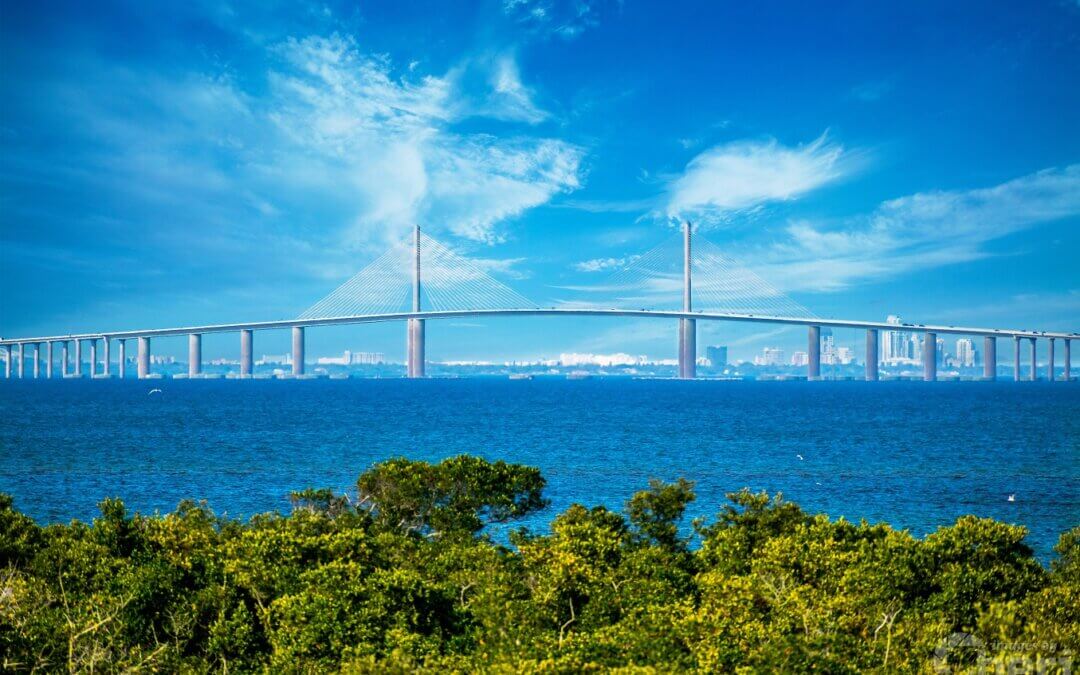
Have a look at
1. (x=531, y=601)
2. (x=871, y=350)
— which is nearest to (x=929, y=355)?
(x=871, y=350)

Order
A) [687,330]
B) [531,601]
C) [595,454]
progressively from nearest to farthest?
1. [531,601]
2. [595,454]
3. [687,330]

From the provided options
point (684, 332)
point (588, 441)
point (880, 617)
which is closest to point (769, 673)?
point (880, 617)

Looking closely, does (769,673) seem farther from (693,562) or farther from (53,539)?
(53,539)

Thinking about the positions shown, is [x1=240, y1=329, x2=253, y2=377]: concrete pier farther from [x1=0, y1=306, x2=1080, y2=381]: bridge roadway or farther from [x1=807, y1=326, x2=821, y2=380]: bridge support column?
[x1=807, y1=326, x2=821, y2=380]: bridge support column

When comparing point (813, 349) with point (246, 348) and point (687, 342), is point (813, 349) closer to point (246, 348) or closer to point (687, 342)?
point (687, 342)

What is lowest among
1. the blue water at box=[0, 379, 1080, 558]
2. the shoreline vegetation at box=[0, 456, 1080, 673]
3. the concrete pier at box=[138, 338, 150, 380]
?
the blue water at box=[0, 379, 1080, 558]

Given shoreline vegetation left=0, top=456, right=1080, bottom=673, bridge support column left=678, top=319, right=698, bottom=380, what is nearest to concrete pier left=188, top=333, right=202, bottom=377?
bridge support column left=678, top=319, right=698, bottom=380
